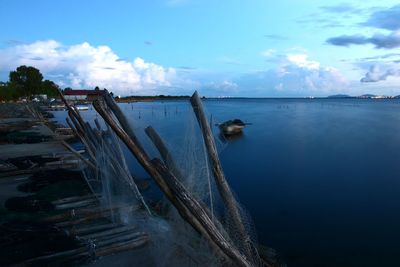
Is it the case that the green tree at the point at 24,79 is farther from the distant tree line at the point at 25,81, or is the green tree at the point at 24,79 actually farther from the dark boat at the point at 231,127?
the dark boat at the point at 231,127

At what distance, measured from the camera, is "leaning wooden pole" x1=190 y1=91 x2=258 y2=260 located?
23.7ft

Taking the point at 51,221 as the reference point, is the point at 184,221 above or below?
above

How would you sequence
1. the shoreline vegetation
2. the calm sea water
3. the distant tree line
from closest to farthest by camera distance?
the shoreline vegetation
the calm sea water
the distant tree line

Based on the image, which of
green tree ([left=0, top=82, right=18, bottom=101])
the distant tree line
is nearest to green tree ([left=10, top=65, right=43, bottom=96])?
the distant tree line

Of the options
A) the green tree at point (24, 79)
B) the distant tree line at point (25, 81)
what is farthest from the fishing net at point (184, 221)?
the green tree at point (24, 79)

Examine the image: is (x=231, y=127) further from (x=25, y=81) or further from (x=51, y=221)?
(x=25, y=81)

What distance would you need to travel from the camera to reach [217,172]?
24.1 ft

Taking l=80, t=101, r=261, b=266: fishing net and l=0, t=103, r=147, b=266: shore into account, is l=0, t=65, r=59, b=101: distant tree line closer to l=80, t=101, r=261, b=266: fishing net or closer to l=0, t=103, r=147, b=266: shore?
l=0, t=103, r=147, b=266: shore

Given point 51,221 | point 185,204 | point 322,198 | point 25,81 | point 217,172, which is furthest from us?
point 25,81

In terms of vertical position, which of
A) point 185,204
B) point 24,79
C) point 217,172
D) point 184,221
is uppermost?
point 24,79

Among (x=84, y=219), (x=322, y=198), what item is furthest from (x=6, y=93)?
(x=84, y=219)

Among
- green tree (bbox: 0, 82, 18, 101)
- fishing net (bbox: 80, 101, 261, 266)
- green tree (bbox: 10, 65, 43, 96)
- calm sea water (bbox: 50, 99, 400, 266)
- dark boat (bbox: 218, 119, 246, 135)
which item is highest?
green tree (bbox: 10, 65, 43, 96)

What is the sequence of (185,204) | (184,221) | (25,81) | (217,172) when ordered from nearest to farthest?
(185,204)
(184,221)
(217,172)
(25,81)

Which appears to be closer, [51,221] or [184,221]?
[184,221]
